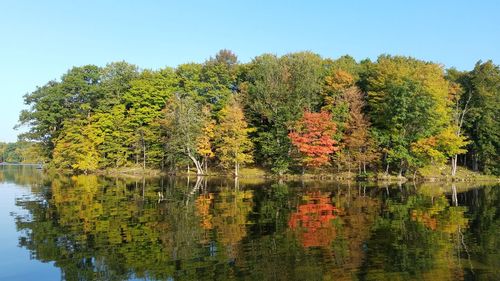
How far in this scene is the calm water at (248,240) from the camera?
1214cm

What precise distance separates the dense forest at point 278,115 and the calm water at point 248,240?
26.8 metres

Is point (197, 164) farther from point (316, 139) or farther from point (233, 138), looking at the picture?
point (316, 139)

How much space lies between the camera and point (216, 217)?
2181 cm

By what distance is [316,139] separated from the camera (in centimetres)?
5466

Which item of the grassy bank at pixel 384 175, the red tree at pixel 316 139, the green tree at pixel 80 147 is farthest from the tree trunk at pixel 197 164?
the green tree at pixel 80 147

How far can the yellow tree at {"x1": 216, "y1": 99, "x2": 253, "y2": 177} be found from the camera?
194 feet

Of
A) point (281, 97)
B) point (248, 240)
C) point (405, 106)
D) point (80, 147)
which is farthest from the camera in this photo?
A: point (80, 147)

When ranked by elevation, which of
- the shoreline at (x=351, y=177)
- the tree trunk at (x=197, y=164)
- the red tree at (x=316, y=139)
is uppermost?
the red tree at (x=316, y=139)

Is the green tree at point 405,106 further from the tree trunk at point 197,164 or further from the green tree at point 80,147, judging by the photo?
the green tree at point 80,147

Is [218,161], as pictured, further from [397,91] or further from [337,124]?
[397,91]

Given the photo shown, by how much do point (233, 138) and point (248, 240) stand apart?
143 ft

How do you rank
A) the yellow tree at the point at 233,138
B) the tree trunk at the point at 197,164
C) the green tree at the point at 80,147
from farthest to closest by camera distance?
the green tree at the point at 80,147 < the tree trunk at the point at 197,164 < the yellow tree at the point at 233,138

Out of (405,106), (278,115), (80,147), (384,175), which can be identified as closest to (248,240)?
(405,106)

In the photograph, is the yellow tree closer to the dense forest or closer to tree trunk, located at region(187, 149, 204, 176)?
the dense forest
